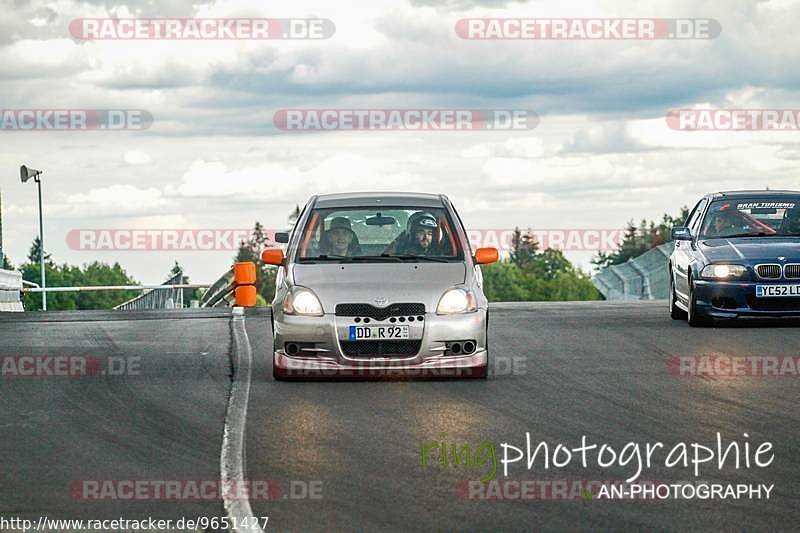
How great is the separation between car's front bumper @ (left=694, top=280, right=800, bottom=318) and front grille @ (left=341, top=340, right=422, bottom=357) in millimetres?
5808

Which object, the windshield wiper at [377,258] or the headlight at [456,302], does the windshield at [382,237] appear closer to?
the windshield wiper at [377,258]

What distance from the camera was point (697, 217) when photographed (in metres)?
18.3

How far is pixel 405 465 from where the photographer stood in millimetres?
8297

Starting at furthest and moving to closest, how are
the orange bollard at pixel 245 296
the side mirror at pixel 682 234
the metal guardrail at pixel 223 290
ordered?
1. the metal guardrail at pixel 223 290
2. the orange bollard at pixel 245 296
3. the side mirror at pixel 682 234

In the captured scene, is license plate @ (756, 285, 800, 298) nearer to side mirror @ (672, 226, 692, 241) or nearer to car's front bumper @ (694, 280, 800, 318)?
car's front bumper @ (694, 280, 800, 318)

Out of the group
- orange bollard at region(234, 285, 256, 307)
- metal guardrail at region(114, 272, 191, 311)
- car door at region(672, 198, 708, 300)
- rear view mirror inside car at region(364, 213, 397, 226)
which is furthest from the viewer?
metal guardrail at region(114, 272, 191, 311)

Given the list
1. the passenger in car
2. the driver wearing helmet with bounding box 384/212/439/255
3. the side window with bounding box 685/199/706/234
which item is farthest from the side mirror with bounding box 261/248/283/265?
the side window with bounding box 685/199/706/234

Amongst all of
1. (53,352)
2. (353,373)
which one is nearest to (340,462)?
(353,373)

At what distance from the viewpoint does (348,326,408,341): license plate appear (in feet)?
39.3

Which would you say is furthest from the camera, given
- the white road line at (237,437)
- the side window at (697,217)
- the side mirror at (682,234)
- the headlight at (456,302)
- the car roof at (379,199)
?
the side window at (697,217)

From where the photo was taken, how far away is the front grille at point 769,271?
16453 mm

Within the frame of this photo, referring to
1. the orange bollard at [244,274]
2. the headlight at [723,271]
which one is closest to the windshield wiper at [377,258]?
the headlight at [723,271]

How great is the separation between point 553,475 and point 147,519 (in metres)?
2.30

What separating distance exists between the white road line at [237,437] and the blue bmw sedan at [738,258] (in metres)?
5.39
